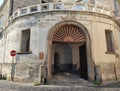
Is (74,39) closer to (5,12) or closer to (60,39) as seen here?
(60,39)

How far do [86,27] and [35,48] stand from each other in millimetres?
4418

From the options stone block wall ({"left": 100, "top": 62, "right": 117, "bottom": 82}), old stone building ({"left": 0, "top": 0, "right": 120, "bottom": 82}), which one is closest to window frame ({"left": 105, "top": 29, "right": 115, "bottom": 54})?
old stone building ({"left": 0, "top": 0, "right": 120, "bottom": 82})

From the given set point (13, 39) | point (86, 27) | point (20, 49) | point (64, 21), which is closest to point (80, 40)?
point (86, 27)

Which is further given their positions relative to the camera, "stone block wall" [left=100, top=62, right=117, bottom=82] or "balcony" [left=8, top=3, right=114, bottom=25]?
"balcony" [left=8, top=3, right=114, bottom=25]

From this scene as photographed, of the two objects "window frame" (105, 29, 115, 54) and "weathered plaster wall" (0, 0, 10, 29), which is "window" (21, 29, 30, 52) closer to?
"weathered plaster wall" (0, 0, 10, 29)

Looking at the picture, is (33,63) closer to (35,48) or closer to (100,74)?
(35,48)

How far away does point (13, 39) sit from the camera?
10430 mm

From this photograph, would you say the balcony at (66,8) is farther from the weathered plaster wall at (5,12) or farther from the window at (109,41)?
the weathered plaster wall at (5,12)

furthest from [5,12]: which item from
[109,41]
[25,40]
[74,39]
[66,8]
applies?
[109,41]

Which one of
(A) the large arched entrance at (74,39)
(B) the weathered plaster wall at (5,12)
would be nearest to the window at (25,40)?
(A) the large arched entrance at (74,39)

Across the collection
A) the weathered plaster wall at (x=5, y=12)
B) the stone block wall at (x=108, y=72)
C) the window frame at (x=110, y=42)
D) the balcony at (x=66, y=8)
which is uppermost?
the weathered plaster wall at (x=5, y=12)

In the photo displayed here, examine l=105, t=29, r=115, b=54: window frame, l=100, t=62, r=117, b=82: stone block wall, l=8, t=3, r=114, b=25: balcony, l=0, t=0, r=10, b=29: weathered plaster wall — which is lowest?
l=100, t=62, r=117, b=82: stone block wall

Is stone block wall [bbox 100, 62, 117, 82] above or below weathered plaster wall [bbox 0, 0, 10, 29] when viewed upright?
below

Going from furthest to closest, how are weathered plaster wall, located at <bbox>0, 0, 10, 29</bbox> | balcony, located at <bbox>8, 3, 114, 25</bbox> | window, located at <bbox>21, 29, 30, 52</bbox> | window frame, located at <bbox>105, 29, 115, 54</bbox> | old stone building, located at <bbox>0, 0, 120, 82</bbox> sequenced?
1. weathered plaster wall, located at <bbox>0, 0, 10, 29</bbox>
2. window frame, located at <bbox>105, 29, 115, 54</bbox>
3. window, located at <bbox>21, 29, 30, 52</bbox>
4. balcony, located at <bbox>8, 3, 114, 25</bbox>
5. old stone building, located at <bbox>0, 0, 120, 82</bbox>
